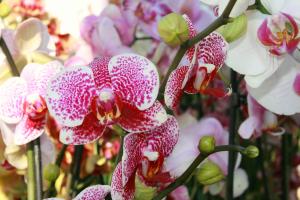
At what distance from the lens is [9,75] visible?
592 millimetres

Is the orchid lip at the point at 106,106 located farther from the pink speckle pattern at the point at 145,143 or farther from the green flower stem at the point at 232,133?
the green flower stem at the point at 232,133

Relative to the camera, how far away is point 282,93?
672 millimetres

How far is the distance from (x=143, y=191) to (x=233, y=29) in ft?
0.45

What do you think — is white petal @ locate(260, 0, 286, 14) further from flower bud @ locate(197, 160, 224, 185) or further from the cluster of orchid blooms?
flower bud @ locate(197, 160, 224, 185)

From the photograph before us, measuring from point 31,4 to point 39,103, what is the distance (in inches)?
12.4

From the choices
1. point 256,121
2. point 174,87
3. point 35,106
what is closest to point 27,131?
point 35,106

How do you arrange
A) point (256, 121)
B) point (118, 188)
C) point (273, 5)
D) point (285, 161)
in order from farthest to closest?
point (285, 161), point (256, 121), point (273, 5), point (118, 188)

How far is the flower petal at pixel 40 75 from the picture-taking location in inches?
21.7

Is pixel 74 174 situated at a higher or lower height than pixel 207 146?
lower

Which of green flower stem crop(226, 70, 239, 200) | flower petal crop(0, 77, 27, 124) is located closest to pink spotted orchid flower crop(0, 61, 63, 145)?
flower petal crop(0, 77, 27, 124)

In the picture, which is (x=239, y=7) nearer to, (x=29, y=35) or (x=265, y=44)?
(x=265, y=44)

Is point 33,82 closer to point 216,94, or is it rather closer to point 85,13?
point 216,94

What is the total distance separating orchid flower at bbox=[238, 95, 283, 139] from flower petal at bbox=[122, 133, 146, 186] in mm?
199

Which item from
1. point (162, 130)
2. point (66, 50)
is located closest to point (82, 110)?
point (162, 130)
